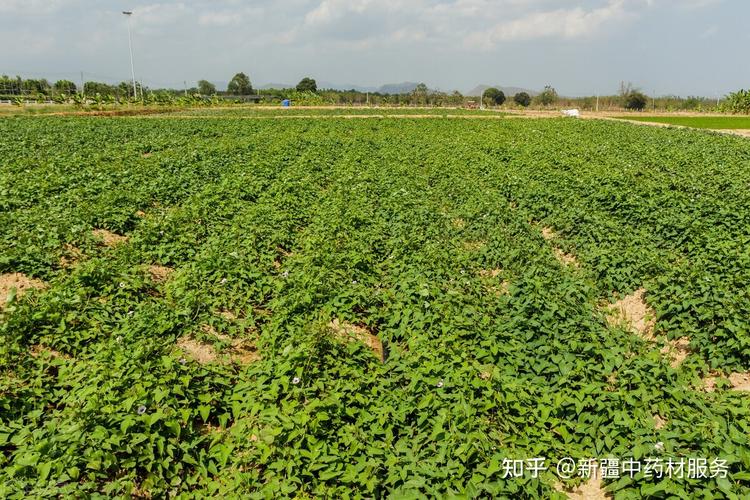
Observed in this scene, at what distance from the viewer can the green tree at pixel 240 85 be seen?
377 ft

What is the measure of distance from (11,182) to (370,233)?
975cm

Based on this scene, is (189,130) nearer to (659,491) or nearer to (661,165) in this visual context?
(661,165)

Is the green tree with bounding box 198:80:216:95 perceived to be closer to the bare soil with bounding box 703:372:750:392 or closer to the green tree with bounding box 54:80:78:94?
the green tree with bounding box 54:80:78:94

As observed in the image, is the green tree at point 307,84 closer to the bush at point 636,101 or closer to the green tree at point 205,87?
the green tree at point 205,87

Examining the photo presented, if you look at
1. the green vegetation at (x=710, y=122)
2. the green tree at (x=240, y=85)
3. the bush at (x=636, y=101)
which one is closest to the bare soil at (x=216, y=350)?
the green vegetation at (x=710, y=122)

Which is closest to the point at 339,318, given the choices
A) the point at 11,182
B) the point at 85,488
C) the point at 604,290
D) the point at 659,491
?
the point at 85,488

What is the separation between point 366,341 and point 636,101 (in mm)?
91095

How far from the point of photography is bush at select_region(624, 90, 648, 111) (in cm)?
8062

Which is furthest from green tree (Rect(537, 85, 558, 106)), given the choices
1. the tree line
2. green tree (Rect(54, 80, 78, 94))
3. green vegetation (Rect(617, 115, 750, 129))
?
green tree (Rect(54, 80, 78, 94))

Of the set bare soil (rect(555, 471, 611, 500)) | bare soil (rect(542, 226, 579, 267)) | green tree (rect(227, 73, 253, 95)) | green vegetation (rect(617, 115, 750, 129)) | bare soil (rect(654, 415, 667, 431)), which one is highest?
green tree (rect(227, 73, 253, 95))

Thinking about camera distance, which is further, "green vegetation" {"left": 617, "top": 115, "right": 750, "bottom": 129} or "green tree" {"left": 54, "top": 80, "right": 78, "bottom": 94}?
"green tree" {"left": 54, "top": 80, "right": 78, "bottom": 94}

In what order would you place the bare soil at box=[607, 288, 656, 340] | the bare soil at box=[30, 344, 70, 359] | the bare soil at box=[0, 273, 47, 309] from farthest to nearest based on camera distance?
the bare soil at box=[0, 273, 47, 309], the bare soil at box=[607, 288, 656, 340], the bare soil at box=[30, 344, 70, 359]

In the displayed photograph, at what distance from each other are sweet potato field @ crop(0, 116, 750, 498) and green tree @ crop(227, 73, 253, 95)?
112062 millimetres

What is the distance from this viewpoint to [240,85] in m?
116
